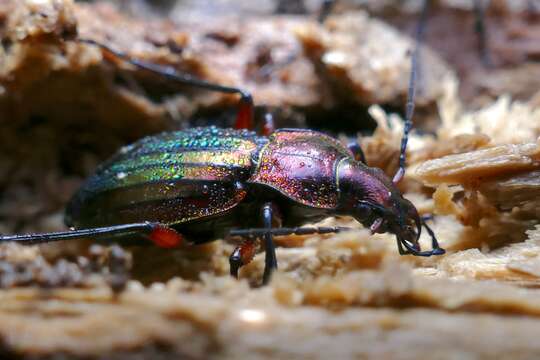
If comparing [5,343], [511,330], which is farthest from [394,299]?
[5,343]

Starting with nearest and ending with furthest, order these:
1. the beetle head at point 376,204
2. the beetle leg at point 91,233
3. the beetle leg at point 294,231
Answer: the beetle leg at point 294,231 < the beetle head at point 376,204 < the beetle leg at point 91,233

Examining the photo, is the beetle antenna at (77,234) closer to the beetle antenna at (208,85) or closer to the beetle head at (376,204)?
the beetle head at (376,204)

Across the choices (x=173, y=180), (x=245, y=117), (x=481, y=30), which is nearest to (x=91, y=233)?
(x=173, y=180)

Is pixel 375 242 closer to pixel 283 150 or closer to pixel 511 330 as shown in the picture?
pixel 511 330

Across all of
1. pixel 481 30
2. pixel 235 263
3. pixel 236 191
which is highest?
pixel 481 30

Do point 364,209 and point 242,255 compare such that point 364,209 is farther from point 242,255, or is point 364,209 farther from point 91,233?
point 91,233

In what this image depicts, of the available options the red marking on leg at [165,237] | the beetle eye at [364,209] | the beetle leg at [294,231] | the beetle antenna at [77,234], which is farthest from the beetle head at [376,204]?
the beetle antenna at [77,234]
